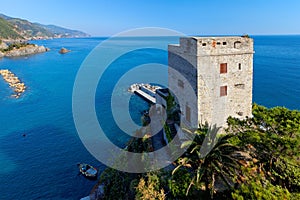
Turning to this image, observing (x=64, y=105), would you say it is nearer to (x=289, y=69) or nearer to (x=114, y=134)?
(x=114, y=134)

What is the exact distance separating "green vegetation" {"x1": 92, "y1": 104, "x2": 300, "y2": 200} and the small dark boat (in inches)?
365

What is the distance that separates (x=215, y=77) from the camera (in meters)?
17.3

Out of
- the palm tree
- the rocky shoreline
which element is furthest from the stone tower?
the rocky shoreline

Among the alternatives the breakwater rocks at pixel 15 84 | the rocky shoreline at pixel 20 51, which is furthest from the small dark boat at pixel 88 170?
the rocky shoreline at pixel 20 51

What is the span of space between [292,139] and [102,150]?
65.0 ft

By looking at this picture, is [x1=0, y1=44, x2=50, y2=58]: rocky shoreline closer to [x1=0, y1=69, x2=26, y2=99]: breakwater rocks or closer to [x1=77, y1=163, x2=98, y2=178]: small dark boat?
[x1=0, y1=69, x2=26, y2=99]: breakwater rocks

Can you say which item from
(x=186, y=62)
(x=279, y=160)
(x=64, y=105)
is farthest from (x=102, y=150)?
(x=64, y=105)

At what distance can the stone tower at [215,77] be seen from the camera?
16797 millimetres

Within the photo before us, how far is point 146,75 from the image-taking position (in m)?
67.9

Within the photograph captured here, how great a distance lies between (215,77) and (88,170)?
49.8ft

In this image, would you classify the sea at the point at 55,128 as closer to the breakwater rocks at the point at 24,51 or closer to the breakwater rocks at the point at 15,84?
the breakwater rocks at the point at 15,84

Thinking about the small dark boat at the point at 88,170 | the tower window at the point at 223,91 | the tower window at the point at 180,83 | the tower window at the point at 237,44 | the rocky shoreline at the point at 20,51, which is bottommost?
the small dark boat at the point at 88,170

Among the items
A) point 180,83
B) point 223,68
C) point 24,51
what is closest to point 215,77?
point 223,68

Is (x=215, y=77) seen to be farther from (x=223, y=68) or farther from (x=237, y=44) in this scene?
(x=237, y=44)
